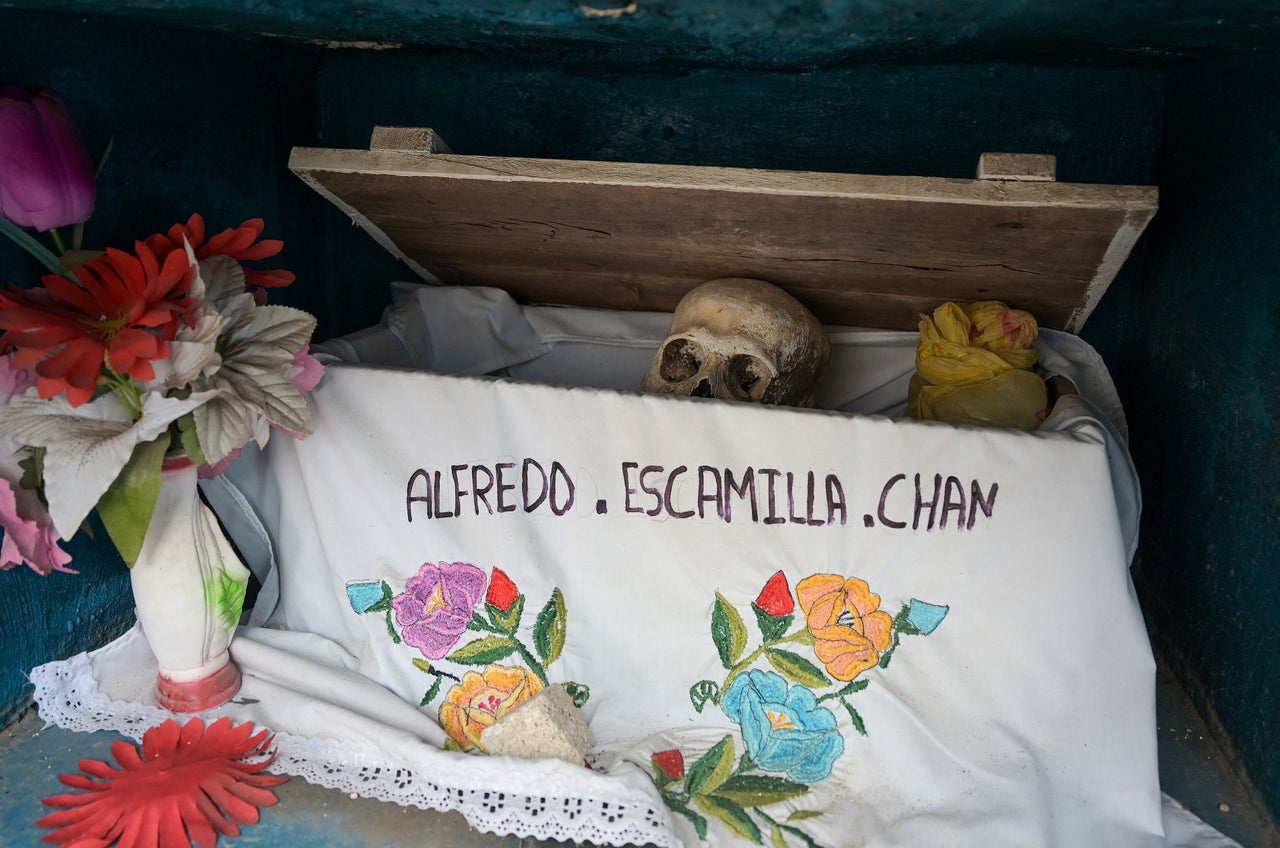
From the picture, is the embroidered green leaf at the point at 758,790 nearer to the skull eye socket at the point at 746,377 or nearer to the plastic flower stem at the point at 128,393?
the skull eye socket at the point at 746,377

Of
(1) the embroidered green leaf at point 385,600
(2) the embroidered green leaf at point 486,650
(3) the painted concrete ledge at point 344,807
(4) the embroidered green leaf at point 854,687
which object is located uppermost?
(1) the embroidered green leaf at point 385,600

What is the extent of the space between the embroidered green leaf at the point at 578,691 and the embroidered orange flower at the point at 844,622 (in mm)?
403

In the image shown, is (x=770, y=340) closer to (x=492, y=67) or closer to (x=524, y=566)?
(x=524, y=566)

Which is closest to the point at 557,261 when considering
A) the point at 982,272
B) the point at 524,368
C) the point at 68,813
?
the point at 524,368

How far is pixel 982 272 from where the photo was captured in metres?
1.84

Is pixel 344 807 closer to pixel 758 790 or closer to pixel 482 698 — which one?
pixel 482 698

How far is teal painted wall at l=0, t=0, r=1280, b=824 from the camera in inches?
59.1

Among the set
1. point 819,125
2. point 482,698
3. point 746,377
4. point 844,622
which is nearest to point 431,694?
point 482,698

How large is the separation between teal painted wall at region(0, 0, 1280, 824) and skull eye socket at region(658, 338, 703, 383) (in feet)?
1.84

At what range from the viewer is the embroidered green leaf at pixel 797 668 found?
1.54 meters

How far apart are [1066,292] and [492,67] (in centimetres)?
141

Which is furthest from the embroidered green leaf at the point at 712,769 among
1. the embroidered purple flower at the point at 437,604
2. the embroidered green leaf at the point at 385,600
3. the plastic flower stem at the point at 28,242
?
the plastic flower stem at the point at 28,242

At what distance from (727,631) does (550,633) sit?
311 millimetres

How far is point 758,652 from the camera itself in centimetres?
156
